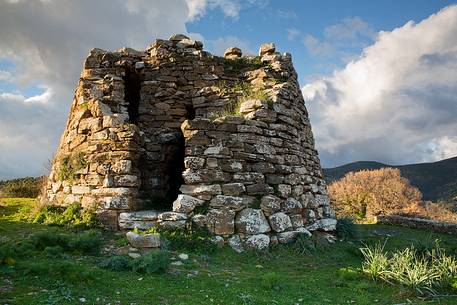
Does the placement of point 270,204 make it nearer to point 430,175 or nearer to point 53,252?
point 53,252

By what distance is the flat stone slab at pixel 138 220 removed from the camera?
7465 millimetres

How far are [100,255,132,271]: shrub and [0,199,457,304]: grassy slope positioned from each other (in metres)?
0.17

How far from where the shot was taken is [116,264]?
5582 mm

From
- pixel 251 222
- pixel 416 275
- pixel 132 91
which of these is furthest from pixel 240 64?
pixel 416 275

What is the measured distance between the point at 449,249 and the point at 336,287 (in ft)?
17.3

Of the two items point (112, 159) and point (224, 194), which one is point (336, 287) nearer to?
point (224, 194)

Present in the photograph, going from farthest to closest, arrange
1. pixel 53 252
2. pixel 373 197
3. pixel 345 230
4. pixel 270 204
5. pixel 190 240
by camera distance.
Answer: pixel 373 197
pixel 345 230
pixel 270 204
pixel 190 240
pixel 53 252

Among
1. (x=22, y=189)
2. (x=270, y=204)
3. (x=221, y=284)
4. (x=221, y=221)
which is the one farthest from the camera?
(x=22, y=189)

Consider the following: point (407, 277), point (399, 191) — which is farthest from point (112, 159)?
point (399, 191)

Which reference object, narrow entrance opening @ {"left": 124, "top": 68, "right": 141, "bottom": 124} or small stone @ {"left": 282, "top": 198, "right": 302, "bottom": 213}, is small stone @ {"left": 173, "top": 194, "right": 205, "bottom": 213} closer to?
small stone @ {"left": 282, "top": 198, "right": 302, "bottom": 213}

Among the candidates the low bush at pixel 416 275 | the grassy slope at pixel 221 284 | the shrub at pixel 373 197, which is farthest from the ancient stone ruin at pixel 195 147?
the shrub at pixel 373 197

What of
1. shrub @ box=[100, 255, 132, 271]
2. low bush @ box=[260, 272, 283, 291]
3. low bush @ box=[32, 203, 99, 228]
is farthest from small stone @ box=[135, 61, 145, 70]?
low bush @ box=[260, 272, 283, 291]

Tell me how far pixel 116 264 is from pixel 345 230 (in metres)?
5.91

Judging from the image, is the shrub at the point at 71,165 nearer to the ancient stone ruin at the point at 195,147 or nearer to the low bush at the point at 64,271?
the ancient stone ruin at the point at 195,147
